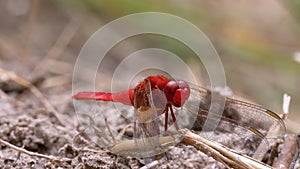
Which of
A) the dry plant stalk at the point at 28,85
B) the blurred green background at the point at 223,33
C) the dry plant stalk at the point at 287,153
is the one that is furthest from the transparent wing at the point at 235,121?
the blurred green background at the point at 223,33

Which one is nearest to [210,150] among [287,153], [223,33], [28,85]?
[287,153]

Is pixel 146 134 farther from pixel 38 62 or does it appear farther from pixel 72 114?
pixel 38 62

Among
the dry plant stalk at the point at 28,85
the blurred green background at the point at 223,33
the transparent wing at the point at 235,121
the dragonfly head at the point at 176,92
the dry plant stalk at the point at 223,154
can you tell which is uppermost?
the blurred green background at the point at 223,33

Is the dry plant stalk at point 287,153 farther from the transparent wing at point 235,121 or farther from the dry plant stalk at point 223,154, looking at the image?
the dry plant stalk at point 223,154

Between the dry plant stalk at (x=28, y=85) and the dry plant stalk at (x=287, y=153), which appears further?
the dry plant stalk at (x=28, y=85)

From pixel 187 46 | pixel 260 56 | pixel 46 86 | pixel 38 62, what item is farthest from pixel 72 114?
pixel 260 56

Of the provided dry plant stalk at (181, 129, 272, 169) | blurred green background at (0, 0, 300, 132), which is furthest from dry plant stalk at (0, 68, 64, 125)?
dry plant stalk at (181, 129, 272, 169)

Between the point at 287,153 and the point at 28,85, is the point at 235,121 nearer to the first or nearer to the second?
the point at 287,153

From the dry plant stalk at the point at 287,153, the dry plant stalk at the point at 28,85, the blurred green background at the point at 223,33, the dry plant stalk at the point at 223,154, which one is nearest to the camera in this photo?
the dry plant stalk at the point at 223,154
